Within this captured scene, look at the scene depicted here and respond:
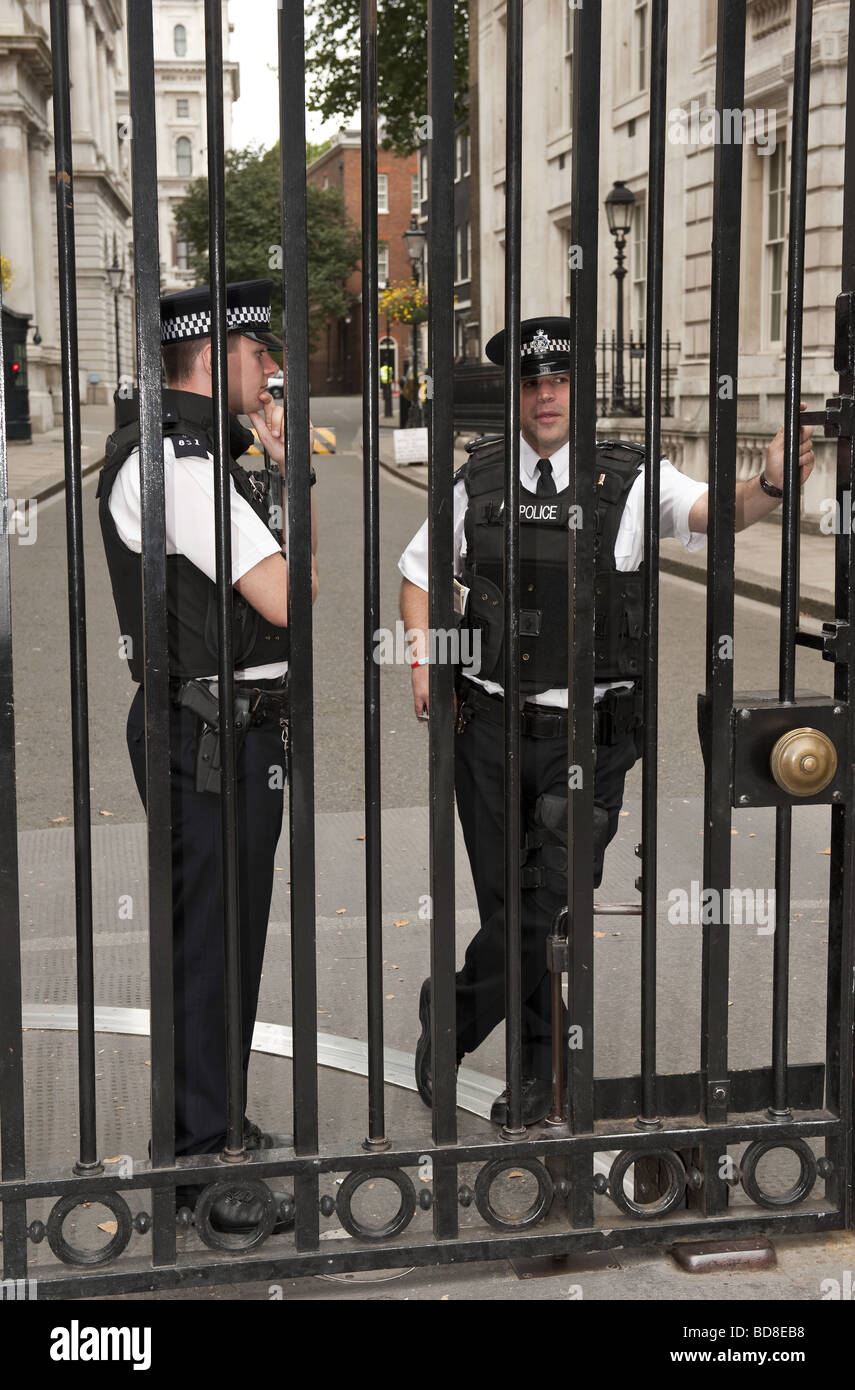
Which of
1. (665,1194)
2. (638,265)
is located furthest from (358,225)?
(665,1194)

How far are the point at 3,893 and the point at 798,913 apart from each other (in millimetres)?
3487

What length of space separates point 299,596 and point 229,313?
3.16 feet

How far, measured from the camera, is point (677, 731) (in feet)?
28.1

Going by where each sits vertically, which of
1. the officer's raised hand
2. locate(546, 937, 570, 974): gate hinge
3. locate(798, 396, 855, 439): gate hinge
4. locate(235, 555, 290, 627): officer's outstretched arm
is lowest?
locate(546, 937, 570, 974): gate hinge

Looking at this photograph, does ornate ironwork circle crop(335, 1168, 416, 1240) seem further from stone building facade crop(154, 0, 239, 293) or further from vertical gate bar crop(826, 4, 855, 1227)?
stone building facade crop(154, 0, 239, 293)

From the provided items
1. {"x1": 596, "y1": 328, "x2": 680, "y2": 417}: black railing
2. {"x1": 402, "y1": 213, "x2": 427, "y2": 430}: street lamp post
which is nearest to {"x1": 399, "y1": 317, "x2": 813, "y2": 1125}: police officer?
{"x1": 596, "y1": 328, "x2": 680, "y2": 417}: black railing

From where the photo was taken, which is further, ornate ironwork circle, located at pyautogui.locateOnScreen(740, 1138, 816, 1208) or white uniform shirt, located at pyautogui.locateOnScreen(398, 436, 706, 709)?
white uniform shirt, located at pyautogui.locateOnScreen(398, 436, 706, 709)

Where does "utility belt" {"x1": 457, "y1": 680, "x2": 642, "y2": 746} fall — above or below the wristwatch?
below

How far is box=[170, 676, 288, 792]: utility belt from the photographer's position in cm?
318

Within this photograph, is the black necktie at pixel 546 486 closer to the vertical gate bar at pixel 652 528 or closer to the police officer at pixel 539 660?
the police officer at pixel 539 660

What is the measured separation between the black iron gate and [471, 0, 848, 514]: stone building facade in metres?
10.2

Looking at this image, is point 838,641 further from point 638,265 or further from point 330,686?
point 638,265

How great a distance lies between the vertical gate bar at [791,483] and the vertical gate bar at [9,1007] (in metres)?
1.43

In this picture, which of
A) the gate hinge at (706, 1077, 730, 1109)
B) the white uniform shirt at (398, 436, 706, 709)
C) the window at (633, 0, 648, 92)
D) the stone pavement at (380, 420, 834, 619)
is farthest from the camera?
the window at (633, 0, 648, 92)
